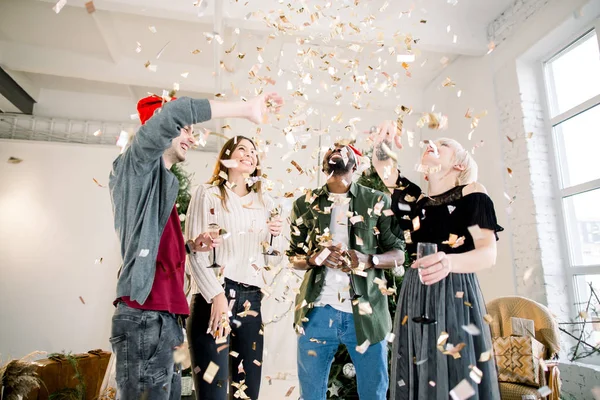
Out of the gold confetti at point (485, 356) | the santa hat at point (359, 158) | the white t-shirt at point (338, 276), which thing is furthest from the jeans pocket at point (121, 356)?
the santa hat at point (359, 158)

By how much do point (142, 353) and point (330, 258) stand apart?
968mm

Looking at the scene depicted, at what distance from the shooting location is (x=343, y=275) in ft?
6.57

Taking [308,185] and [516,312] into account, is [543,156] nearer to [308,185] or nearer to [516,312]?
[516,312]

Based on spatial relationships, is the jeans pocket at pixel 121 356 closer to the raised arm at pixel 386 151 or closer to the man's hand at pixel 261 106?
the man's hand at pixel 261 106

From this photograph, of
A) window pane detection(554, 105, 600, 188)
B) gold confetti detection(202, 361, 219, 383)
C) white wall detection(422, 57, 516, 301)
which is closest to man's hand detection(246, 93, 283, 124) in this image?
gold confetti detection(202, 361, 219, 383)

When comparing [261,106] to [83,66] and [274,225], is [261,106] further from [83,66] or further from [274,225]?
[83,66]

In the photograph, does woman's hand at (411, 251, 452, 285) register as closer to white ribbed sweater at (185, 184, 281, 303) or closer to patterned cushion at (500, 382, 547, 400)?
white ribbed sweater at (185, 184, 281, 303)

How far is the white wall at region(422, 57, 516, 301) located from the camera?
4344mm

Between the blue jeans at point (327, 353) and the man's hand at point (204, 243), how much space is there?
2.00 feet

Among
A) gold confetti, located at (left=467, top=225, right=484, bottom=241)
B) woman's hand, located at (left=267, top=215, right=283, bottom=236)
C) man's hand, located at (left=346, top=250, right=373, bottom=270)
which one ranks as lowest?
man's hand, located at (left=346, top=250, right=373, bottom=270)

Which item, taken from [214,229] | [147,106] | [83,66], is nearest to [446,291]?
[214,229]

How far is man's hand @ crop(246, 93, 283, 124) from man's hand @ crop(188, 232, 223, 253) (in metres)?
0.56

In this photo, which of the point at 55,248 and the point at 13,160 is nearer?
the point at 55,248

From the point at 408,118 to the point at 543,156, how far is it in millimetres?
2375
